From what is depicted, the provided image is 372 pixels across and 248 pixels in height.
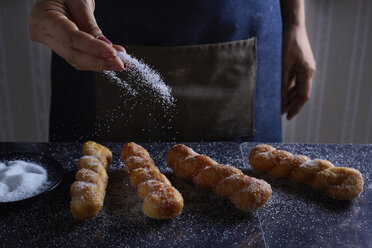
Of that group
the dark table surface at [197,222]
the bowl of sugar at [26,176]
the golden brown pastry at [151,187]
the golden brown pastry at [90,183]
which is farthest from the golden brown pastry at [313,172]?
the bowl of sugar at [26,176]

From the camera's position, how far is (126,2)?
139 centimetres

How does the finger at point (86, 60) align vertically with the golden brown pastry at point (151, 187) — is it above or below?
above

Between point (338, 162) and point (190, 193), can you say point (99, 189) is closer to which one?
point (190, 193)

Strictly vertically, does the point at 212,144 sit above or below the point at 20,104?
above

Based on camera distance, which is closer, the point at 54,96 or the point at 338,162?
the point at 338,162

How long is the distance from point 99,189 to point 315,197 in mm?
489

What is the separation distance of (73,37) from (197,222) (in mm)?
504

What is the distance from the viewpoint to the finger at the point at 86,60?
1.01 meters

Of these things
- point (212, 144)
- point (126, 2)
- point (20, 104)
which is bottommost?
point (20, 104)

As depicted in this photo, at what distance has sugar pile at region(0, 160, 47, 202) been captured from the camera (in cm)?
95

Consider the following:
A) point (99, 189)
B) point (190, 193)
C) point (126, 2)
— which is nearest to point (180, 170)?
point (190, 193)

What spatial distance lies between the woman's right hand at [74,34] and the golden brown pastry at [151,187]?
9.6 inches

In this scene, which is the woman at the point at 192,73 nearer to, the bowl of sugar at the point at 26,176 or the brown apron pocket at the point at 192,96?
the brown apron pocket at the point at 192,96

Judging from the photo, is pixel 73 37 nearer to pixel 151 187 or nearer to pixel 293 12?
pixel 151 187
